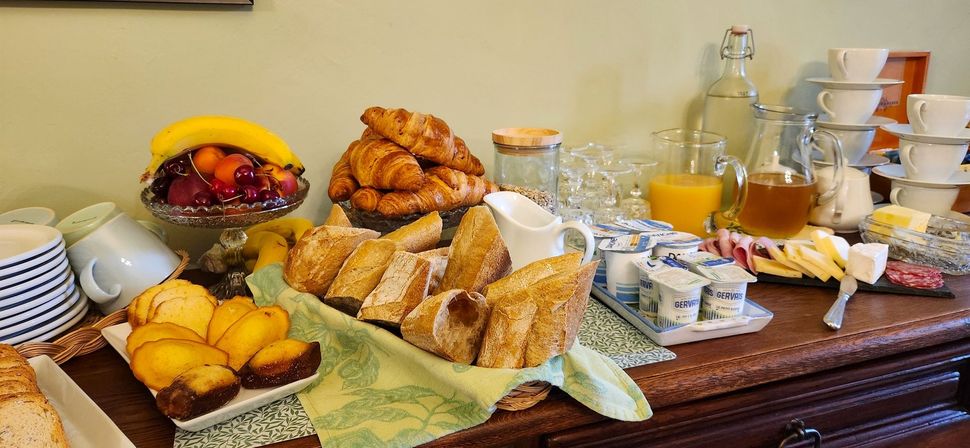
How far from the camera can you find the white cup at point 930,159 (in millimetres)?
1168

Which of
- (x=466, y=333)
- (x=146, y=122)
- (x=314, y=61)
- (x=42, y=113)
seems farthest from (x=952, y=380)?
(x=42, y=113)

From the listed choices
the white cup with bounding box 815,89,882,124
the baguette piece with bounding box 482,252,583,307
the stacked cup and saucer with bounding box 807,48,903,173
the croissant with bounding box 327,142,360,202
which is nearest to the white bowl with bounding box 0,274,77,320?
the croissant with bounding box 327,142,360,202

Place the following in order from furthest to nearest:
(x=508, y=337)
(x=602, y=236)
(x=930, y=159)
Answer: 1. (x=930, y=159)
2. (x=602, y=236)
3. (x=508, y=337)

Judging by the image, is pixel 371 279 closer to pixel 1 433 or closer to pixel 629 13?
pixel 1 433

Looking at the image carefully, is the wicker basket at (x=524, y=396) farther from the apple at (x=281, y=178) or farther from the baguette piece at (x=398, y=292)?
the apple at (x=281, y=178)

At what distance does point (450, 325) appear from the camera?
652 mm

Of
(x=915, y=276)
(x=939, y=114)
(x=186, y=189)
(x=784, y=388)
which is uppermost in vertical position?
(x=939, y=114)

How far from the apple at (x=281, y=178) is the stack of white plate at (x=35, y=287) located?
27cm

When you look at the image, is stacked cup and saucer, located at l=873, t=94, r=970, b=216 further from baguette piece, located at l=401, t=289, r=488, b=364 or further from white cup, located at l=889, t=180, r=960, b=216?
baguette piece, located at l=401, t=289, r=488, b=364

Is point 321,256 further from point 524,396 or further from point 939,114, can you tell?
point 939,114

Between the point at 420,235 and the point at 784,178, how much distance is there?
715 millimetres

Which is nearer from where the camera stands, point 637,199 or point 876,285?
point 876,285

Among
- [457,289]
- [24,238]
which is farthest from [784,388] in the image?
[24,238]

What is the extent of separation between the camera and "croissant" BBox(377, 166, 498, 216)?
3.14 ft
